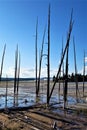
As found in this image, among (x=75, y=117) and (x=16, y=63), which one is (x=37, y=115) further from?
(x=16, y=63)

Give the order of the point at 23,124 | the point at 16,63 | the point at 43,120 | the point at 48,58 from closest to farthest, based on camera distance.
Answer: the point at 23,124 → the point at 43,120 → the point at 48,58 → the point at 16,63

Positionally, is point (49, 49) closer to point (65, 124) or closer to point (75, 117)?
point (75, 117)

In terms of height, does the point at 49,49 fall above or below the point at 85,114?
above

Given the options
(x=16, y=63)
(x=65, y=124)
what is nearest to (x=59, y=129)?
(x=65, y=124)

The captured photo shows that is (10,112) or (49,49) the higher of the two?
(49,49)

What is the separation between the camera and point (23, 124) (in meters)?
11.4

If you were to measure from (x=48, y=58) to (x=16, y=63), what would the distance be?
20.9 feet

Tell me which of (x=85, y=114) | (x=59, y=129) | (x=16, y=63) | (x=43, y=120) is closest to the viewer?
(x=59, y=129)

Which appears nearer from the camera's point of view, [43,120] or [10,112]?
[43,120]

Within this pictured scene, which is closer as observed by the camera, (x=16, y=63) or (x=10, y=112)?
(x=10, y=112)

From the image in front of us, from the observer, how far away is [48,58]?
64.1ft

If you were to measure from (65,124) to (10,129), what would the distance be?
253 cm

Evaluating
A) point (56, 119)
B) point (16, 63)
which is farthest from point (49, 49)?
point (56, 119)

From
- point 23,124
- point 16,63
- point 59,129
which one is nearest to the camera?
point 59,129
